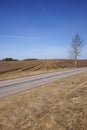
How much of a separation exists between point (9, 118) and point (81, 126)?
3.47 meters

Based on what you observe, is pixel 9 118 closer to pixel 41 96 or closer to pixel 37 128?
pixel 37 128

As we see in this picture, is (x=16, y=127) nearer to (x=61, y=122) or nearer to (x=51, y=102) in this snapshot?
(x=61, y=122)

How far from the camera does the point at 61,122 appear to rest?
6.96m

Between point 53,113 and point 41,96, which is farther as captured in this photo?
point 41,96

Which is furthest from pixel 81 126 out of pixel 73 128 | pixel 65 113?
pixel 65 113

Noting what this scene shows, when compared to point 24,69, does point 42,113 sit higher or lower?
higher

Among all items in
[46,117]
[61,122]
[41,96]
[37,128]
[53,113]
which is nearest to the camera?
[37,128]

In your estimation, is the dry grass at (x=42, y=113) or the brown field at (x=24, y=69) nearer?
the dry grass at (x=42, y=113)

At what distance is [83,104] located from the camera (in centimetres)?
934

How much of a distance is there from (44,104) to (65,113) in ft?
5.90

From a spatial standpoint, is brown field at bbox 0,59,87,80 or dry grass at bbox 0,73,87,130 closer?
dry grass at bbox 0,73,87,130

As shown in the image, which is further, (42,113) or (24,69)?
(24,69)

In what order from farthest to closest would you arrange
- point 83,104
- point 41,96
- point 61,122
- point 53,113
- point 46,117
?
point 41,96
point 83,104
point 53,113
point 46,117
point 61,122

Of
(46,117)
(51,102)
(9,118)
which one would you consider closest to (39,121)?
(46,117)
